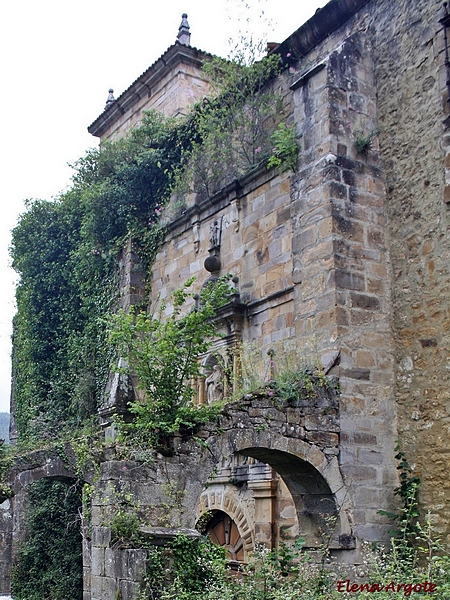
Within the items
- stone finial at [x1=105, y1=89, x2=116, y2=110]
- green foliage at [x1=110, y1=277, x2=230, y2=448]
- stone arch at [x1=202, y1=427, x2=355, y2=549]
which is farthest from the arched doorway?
stone finial at [x1=105, y1=89, x2=116, y2=110]

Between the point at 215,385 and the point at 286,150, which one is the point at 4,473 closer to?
the point at 215,385

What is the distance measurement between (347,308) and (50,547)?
8.37m

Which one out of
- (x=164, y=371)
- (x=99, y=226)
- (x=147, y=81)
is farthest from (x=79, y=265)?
(x=164, y=371)

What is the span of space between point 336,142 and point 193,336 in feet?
8.88

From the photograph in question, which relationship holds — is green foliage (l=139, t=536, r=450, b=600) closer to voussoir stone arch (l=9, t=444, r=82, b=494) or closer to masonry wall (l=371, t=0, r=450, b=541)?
masonry wall (l=371, t=0, r=450, b=541)

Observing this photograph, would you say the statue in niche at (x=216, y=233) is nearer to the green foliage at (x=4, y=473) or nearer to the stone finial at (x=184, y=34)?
the green foliage at (x=4, y=473)

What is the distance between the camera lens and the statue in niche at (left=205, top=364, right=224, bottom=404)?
10.6 m

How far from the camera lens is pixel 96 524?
733cm

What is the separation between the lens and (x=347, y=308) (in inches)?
326

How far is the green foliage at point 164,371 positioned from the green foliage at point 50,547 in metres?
5.93

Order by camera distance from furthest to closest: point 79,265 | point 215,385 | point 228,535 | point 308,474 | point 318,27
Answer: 1. point 79,265
2. point 215,385
3. point 228,535
4. point 318,27
5. point 308,474

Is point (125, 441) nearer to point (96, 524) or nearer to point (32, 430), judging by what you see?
point (96, 524)

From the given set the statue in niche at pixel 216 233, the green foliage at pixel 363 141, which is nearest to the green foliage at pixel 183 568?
the green foliage at pixel 363 141

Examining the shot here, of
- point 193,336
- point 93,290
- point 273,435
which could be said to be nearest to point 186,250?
point 93,290
